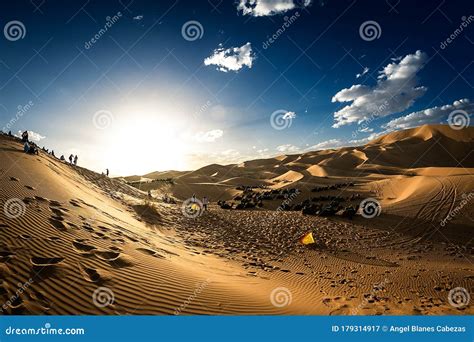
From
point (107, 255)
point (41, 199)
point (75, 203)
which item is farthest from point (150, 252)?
point (41, 199)

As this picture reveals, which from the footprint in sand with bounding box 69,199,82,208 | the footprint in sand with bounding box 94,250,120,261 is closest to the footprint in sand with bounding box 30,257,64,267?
the footprint in sand with bounding box 94,250,120,261

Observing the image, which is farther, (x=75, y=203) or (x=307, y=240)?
(x=307, y=240)

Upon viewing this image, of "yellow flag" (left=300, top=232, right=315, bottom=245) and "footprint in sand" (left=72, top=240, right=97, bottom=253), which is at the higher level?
"yellow flag" (left=300, top=232, right=315, bottom=245)

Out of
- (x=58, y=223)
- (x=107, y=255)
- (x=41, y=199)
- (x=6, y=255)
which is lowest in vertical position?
(x=6, y=255)

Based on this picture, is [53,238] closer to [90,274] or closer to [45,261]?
[45,261]

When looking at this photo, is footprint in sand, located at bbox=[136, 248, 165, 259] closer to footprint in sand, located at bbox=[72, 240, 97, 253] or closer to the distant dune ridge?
the distant dune ridge

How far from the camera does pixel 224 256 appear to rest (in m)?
9.88

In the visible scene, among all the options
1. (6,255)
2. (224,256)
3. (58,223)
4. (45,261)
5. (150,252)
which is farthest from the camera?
(224,256)

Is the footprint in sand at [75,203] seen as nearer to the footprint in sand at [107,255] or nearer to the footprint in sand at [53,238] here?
the footprint in sand at [53,238]

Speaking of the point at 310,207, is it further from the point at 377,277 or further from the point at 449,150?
the point at 449,150

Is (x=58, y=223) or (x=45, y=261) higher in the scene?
(x=58, y=223)

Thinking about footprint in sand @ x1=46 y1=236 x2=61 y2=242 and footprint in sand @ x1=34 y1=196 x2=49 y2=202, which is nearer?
footprint in sand @ x1=46 y1=236 x2=61 y2=242

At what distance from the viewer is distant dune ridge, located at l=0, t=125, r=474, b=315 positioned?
191 inches

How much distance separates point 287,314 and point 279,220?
1059 cm
